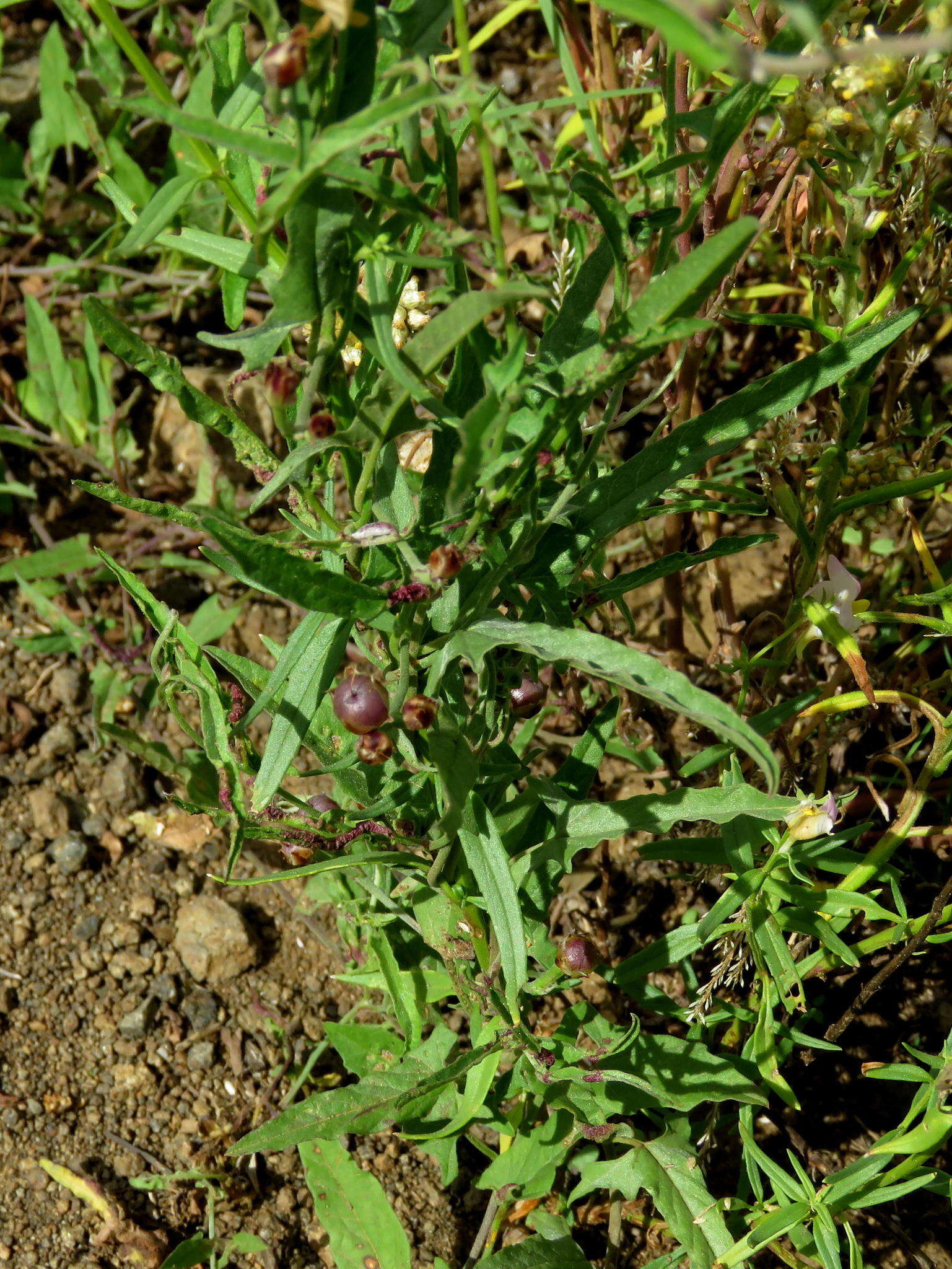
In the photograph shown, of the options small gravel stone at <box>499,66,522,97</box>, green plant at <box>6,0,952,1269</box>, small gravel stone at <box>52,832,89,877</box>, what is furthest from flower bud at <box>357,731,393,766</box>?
small gravel stone at <box>499,66,522,97</box>

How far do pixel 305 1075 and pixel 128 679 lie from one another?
1072 mm

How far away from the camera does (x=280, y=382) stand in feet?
4.24

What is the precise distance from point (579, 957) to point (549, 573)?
67 cm

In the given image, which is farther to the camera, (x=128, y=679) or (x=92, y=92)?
(x=92, y=92)

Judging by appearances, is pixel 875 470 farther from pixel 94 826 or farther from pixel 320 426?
pixel 94 826

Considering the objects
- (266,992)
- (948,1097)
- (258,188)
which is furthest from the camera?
(266,992)

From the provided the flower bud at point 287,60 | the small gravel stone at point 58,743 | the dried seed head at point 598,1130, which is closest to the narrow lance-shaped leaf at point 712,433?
the flower bud at point 287,60

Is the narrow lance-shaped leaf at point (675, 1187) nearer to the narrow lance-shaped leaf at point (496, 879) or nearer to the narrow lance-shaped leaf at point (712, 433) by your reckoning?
the narrow lance-shaped leaf at point (496, 879)

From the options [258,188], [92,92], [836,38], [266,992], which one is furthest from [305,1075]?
[92,92]

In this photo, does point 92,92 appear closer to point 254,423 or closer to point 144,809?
point 254,423

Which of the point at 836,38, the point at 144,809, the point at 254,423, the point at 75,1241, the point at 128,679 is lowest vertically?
the point at 75,1241

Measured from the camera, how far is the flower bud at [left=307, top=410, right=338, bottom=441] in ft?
4.17

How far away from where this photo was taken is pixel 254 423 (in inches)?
128

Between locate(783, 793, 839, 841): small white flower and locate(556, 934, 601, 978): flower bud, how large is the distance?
39 cm
